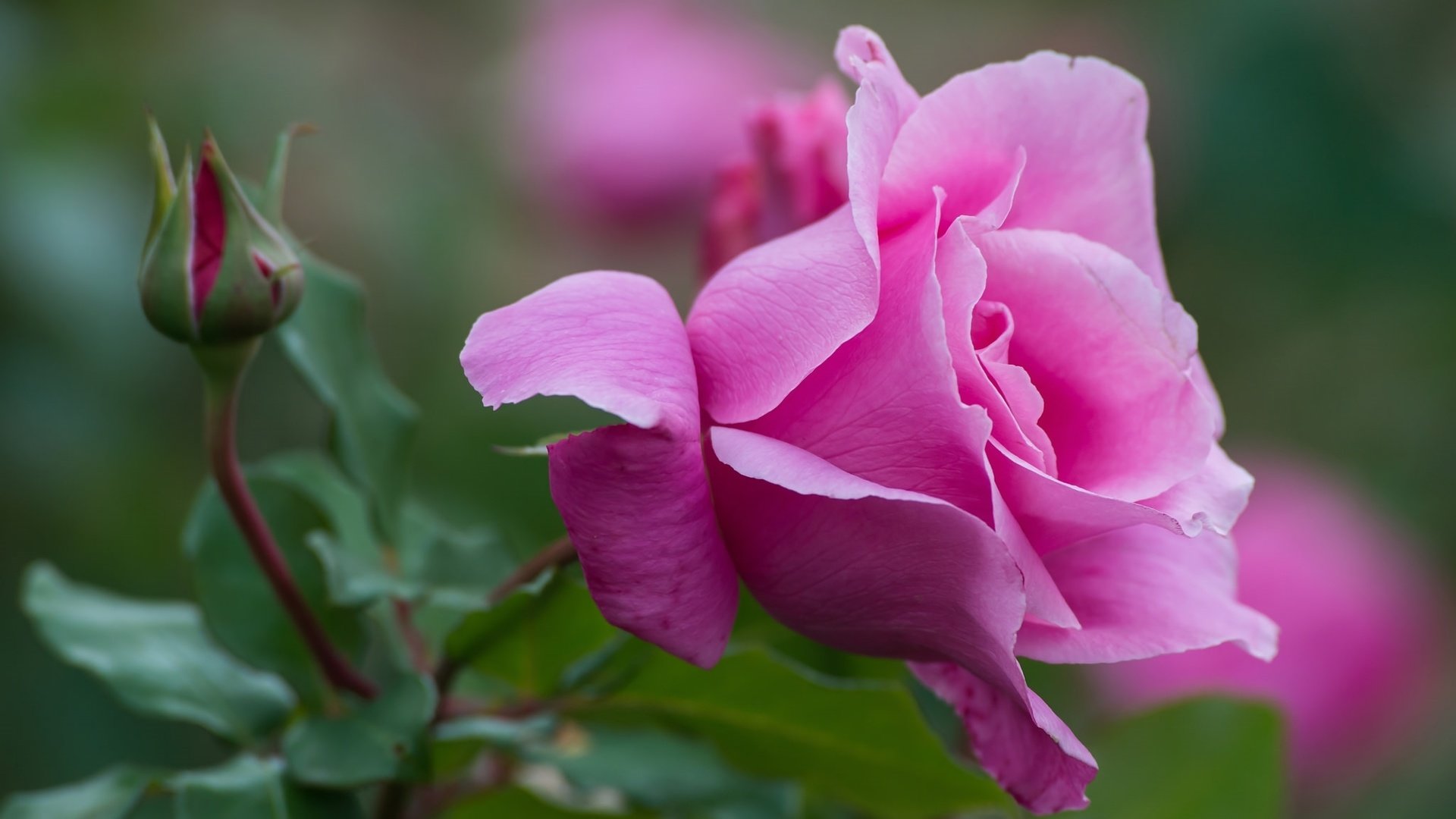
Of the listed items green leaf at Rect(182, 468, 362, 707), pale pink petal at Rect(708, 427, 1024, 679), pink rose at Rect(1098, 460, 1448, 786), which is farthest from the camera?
pink rose at Rect(1098, 460, 1448, 786)

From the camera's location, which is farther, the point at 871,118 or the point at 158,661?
the point at 158,661

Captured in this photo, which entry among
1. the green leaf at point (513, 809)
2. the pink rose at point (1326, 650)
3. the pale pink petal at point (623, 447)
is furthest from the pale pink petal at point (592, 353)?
the pink rose at point (1326, 650)

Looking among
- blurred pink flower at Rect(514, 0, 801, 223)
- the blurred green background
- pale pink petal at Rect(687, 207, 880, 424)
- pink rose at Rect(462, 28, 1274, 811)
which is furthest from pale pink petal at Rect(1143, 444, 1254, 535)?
blurred pink flower at Rect(514, 0, 801, 223)

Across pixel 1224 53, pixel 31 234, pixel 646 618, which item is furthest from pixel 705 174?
pixel 646 618

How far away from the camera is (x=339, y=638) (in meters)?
0.69

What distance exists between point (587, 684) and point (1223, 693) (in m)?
0.36

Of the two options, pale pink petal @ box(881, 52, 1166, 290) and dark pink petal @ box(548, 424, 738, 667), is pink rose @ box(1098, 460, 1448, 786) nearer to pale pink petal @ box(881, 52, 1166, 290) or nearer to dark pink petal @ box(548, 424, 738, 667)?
pale pink petal @ box(881, 52, 1166, 290)

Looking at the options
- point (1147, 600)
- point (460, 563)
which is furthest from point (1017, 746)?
point (460, 563)

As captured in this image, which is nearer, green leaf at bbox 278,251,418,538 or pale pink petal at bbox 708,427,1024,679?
pale pink petal at bbox 708,427,1024,679

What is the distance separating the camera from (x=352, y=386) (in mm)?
728

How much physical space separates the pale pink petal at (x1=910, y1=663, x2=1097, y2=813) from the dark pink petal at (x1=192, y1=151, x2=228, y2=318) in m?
0.31

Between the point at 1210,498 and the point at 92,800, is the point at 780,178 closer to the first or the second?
the point at 1210,498

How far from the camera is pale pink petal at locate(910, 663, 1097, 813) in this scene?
1.60 feet

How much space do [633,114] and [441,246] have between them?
15.2 inches
